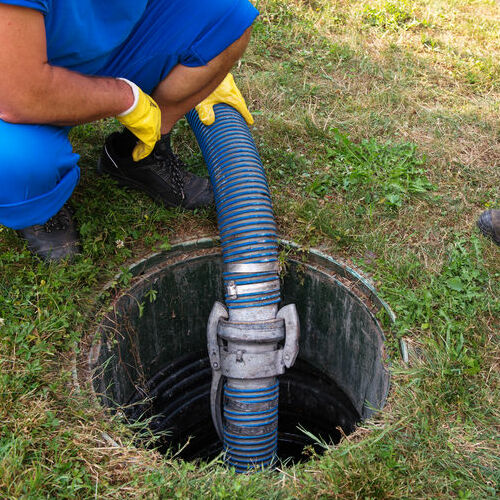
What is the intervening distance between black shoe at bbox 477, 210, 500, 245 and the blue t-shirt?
178 cm

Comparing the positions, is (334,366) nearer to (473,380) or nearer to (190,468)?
(473,380)

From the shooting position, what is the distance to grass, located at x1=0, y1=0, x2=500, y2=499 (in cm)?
164

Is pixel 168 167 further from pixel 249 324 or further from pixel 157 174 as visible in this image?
pixel 249 324

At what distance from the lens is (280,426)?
3217 mm

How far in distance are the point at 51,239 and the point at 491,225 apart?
1.98 meters

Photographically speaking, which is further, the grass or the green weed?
the green weed

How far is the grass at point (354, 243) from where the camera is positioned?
164 centimetres

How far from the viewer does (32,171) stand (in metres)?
1.83

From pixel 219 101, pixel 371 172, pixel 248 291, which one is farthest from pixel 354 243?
pixel 219 101

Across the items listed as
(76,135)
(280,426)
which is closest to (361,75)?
(76,135)

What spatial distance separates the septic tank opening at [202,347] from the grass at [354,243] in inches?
4.3

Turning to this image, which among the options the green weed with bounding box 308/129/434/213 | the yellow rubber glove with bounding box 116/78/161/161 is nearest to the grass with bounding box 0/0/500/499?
the green weed with bounding box 308/129/434/213

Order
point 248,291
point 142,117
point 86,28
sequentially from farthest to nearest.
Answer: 1. point 248,291
2. point 142,117
3. point 86,28

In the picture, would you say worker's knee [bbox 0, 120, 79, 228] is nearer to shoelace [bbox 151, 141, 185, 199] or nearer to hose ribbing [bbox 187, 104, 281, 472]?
shoelace [bbox 151, 141, 185, 199]
